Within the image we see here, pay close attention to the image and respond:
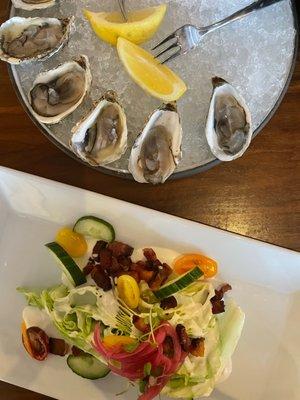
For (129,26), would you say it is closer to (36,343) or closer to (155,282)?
(155,282)

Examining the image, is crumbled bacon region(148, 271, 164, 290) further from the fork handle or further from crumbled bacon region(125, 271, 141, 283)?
the fork handle

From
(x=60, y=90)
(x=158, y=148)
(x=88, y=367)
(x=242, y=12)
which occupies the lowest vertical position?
(x=88, y=367)

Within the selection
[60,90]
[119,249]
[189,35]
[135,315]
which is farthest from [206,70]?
[135,315]

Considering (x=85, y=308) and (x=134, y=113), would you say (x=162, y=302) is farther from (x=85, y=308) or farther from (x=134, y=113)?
(x=134, y=113)

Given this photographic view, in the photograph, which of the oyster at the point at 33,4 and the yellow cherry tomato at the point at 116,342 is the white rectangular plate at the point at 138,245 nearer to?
the yellow cherry tomato at the point at 116,342

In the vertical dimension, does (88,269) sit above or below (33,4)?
below

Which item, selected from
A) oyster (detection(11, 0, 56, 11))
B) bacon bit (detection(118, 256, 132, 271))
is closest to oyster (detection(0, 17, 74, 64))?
oyster (detection(11, 0, 56, 11))

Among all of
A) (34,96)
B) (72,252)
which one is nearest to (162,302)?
(72,252)

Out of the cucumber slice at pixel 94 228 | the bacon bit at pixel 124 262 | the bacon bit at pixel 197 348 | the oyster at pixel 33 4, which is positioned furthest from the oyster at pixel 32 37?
the bacon bit at pixel 197 348
